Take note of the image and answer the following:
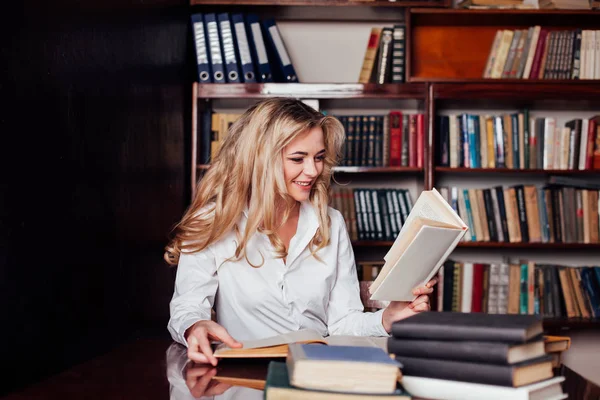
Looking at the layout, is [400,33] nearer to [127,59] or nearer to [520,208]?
[520,208]

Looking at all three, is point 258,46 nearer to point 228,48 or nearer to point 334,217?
point 228,48

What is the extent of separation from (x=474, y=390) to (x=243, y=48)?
253 cm

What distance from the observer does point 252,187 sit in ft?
6.44

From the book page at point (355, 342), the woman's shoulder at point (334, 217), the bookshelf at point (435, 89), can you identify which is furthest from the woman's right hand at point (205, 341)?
the bookshelf at point (435, 89)

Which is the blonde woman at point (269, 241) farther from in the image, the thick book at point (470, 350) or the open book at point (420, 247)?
the thick book at point (470, 350)

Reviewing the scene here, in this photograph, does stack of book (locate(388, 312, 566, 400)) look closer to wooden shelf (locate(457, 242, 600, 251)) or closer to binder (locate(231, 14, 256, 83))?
wooden shelf (locate(457, 242, 600, 251))

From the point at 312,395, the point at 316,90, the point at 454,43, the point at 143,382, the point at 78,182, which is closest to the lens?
the point at 312,395

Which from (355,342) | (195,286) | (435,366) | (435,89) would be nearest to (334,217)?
(195,286)

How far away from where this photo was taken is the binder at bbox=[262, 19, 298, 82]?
3.22 metres

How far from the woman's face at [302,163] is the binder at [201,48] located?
138 cm

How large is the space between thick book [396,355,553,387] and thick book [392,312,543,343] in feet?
0.11

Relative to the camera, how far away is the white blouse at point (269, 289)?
1.85 metres

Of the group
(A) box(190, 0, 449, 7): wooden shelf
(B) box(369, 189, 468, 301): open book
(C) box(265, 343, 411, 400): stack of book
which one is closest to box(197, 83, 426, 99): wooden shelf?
(A) box(190, 0, 449, 7): wooden shelf

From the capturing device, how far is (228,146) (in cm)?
203
